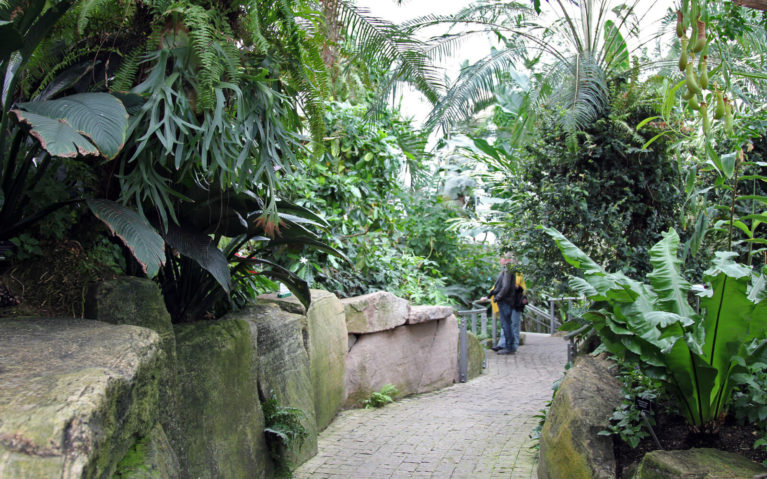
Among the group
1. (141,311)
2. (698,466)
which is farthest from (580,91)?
(141,311)

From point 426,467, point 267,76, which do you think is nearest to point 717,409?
point 426,467

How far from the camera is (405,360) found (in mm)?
7664

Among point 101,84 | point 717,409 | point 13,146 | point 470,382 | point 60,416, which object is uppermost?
point 101,84

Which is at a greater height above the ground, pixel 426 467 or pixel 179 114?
pixel 179 114

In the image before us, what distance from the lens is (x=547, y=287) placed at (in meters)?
5.91

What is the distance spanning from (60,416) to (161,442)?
958mm

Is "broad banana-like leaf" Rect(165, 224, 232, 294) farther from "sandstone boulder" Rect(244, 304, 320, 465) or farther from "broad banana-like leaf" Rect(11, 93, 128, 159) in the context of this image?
"sandstone boulder" Rect(244, 304, 320, 465)

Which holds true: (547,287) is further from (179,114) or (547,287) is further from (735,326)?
(179,114)

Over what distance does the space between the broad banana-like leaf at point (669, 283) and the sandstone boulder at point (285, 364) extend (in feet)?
8.80

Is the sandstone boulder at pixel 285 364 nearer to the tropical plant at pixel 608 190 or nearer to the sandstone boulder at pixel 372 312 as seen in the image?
the sandstone boulder at pixel 372 312

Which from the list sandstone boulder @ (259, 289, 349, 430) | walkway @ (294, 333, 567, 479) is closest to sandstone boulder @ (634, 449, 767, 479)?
walkway @ (294, 333, 567, 479)

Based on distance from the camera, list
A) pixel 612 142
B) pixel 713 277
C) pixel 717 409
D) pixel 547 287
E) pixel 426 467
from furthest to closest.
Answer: pixel 547 287, pixel 612 142, pixel 426 467, pixel 717 409, pixel 713 277

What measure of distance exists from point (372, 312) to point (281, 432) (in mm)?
2940

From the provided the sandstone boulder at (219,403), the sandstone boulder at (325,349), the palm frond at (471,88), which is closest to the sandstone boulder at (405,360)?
the sandstone boulder at (325,349)
